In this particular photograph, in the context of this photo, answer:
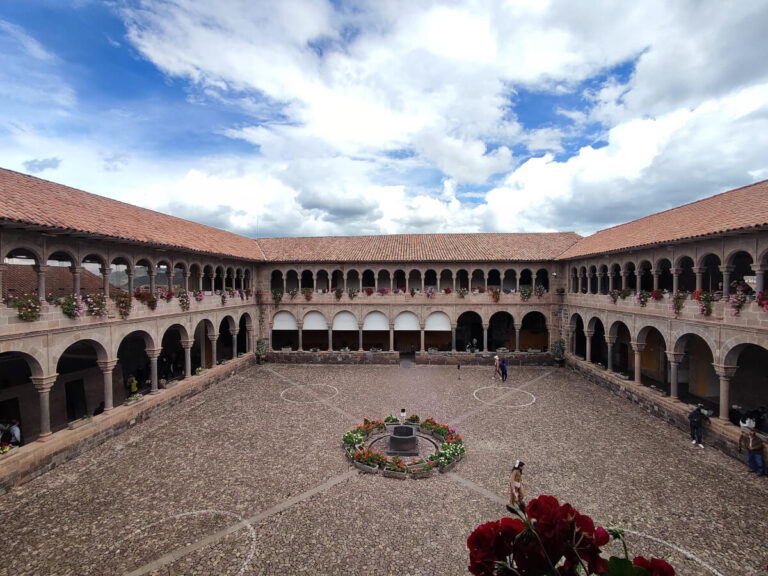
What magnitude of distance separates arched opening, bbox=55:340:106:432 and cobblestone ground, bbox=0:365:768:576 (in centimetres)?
538

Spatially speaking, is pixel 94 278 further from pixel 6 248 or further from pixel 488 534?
pixel 488 534

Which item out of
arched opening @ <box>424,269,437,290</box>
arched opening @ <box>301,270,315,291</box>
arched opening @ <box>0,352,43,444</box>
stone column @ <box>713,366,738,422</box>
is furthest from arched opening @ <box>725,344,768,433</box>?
arched opening @ <box>0,352,43,444</box>

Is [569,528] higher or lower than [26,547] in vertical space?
higher

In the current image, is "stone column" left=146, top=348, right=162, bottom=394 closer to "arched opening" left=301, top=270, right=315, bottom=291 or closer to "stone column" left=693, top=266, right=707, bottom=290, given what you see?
"arched opening" left=301, top=270, right=315, bottom=291

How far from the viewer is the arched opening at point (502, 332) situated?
32.7 meters

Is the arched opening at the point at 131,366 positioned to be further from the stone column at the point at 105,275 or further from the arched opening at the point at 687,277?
the arched opening at the point at 687,277

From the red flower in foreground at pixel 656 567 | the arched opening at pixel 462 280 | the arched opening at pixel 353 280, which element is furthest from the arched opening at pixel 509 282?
the red flower in foreground at pixel 656 567

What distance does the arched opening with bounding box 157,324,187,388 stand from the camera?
25.0 m

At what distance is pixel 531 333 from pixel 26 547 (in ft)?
101

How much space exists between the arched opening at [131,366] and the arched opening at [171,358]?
2.98 feet

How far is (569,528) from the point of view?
2.04 meters

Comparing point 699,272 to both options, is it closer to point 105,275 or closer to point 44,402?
point 105,275

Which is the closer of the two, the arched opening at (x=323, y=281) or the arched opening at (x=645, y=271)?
the arched opening at (x=645, y=271)

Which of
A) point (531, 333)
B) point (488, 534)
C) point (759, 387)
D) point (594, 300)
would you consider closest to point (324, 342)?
point (531, 333)
